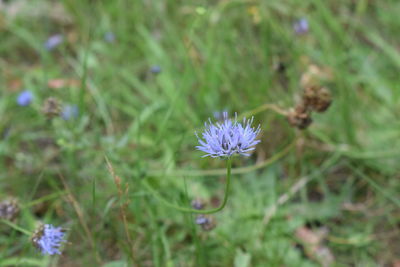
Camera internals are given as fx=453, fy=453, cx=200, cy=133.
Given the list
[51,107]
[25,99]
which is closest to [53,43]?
[25,99]

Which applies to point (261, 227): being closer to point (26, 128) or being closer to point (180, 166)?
point (180, 166)

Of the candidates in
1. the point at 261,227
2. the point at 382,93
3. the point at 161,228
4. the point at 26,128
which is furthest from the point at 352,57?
the point at 26,128

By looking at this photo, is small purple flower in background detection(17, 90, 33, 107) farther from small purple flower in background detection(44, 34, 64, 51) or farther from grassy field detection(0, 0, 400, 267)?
small purple flower in background detection(44, 34, 64, 51)

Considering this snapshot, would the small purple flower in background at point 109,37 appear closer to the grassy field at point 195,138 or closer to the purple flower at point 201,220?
the grassy field at point 195,138

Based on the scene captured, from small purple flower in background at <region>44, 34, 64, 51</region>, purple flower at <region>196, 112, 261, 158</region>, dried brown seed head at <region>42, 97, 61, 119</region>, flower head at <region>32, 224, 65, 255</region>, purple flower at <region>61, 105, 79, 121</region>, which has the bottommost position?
flower head at <region>32, 224, 65, 255</region>

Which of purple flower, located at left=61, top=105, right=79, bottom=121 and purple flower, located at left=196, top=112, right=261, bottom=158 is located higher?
purple flower, located at left=61, top=105, right=79, bottom=121

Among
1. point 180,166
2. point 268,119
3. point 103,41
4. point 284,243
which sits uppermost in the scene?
point 103,41

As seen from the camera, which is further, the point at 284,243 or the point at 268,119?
the point at 268,119

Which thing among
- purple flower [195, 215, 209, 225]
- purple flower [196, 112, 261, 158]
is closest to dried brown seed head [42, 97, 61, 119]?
purple flower [195, 215, 209, 225]
